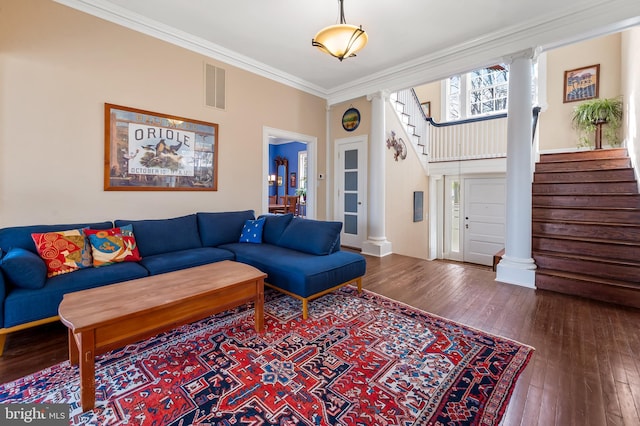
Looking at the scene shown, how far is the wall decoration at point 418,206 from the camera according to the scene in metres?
6.42

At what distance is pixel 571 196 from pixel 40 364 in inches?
240

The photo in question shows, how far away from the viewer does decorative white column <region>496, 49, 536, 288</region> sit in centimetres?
345

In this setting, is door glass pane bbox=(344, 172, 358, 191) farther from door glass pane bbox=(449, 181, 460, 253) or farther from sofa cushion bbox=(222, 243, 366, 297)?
door glass pane bbox=(449, 181, 460, 253)

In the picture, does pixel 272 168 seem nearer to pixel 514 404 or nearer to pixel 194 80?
pixel 194 80

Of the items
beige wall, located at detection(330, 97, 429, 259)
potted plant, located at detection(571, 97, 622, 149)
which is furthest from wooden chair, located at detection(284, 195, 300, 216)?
potted plant, located at detection(571, 97, 622, 149)

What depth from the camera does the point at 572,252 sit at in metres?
3.55

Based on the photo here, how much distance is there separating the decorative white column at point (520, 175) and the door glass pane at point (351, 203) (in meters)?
2.59

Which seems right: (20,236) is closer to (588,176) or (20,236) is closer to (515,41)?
(515,41)

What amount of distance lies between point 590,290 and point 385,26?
380cm

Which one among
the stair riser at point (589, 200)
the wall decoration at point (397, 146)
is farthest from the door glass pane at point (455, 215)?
the stair riser at point (589, 200)

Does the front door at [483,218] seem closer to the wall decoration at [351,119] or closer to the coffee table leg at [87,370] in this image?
the wall decoration at [351,119]

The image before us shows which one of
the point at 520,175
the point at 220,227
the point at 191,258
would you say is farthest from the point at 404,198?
the point at 191,258

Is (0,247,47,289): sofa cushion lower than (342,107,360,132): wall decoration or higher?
lower

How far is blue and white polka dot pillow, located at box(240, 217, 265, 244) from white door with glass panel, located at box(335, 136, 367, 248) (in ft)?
7.20
